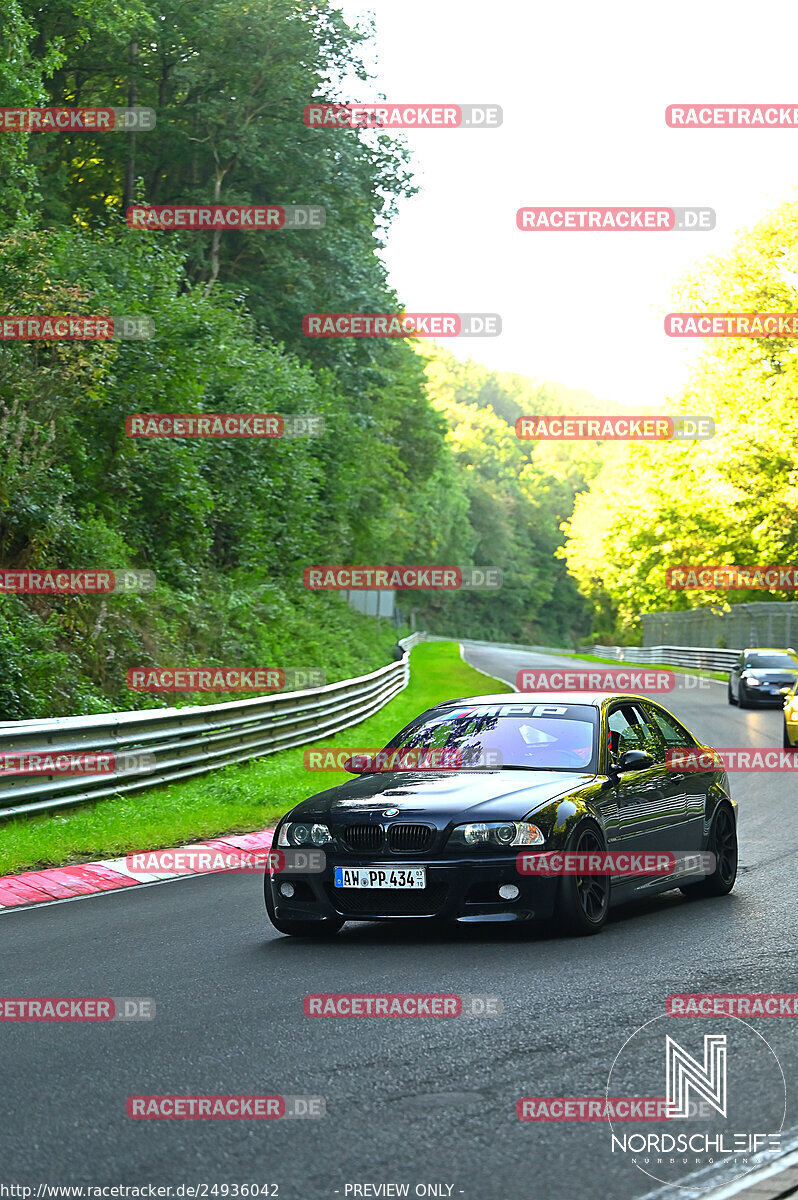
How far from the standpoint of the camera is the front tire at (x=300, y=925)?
8656mm

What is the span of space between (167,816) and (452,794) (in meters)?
5.81

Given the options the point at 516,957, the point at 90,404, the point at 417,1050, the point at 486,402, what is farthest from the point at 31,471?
the point at 486,402

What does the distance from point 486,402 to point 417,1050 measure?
19634 centimetres

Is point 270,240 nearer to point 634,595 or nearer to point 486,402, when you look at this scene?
point 634,595
